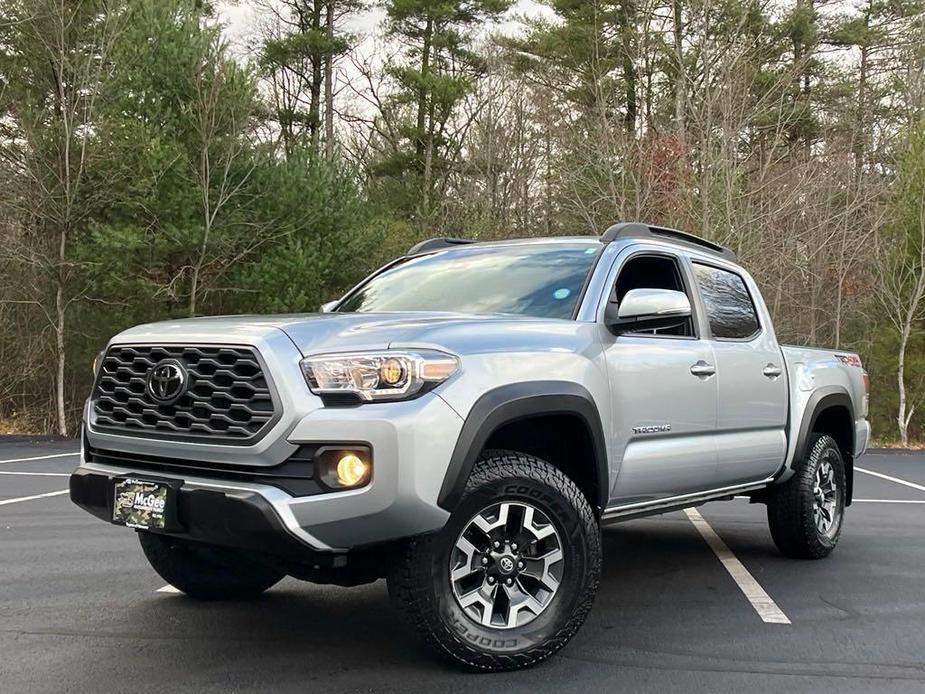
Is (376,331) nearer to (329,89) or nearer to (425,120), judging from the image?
(425,120)

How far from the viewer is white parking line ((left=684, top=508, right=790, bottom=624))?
4736 mm

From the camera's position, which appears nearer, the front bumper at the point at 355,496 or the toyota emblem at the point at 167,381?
the front bumper at the point at 355,496

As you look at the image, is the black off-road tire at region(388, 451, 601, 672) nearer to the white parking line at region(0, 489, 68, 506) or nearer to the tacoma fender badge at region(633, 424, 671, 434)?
the tacoma fender badge at region(633, 424, 671, 434)

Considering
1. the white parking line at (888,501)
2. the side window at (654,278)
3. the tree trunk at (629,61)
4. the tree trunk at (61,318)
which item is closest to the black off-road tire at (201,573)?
the side window at (654,278)

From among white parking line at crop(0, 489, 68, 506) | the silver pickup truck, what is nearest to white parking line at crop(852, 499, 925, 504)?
the silver pickup truck

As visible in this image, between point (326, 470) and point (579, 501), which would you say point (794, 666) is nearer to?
point (579, 501)

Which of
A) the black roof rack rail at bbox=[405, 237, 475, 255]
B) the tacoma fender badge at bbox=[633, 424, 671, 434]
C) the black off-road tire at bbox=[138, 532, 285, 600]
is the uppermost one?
the black roof rack rail at bbox=[405, 237, 475, 255]

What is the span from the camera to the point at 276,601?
197 inches

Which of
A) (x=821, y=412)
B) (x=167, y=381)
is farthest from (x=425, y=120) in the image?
(x=167, y=381)

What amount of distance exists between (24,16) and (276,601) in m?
16.3

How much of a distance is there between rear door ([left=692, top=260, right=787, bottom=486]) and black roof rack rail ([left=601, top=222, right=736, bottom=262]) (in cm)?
13

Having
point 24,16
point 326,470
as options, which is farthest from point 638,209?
point 326,470

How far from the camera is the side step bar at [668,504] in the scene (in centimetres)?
441

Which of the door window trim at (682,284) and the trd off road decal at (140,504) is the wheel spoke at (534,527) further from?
the trd off road decal at (140,504)
